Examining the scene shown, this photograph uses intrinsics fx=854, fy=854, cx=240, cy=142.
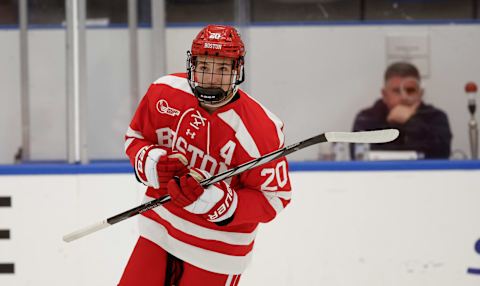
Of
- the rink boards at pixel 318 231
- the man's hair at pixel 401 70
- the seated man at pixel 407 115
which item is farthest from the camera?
the man's hair at pixel 401 70

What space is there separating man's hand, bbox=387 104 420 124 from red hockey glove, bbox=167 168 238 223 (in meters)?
1.44

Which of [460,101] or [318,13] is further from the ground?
[318,13]

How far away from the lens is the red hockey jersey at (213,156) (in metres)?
1.90

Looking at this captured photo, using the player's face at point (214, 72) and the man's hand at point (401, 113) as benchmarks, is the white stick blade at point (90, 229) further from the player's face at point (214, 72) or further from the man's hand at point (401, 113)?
the man's hand at point (401, 113)

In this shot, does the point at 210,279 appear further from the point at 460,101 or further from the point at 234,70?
the point at 460,101

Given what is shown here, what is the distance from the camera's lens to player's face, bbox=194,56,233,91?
5.93 ft

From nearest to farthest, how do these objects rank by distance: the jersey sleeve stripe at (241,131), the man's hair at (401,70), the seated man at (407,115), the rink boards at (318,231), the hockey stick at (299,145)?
the hockey stick at (299,145) → the jersey sleeve stripe at (241,131) → the rink boards at (318,231) → the seated man at (407,115) → the man's hair at (401,70)

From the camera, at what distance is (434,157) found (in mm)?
3004

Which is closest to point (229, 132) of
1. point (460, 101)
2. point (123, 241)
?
point (123, 241)

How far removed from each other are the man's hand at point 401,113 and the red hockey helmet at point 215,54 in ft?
4.68

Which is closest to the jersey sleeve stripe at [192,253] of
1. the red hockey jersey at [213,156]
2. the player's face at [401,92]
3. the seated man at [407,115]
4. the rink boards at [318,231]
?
the red hockey jersey at [213,156]

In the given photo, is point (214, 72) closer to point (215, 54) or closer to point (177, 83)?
point (215, 54)

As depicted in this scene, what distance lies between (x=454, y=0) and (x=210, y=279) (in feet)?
5.65

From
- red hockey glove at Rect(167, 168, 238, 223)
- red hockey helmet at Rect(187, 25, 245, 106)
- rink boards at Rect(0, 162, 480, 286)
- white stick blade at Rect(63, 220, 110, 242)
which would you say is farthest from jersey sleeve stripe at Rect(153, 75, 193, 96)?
rink boards at Rect(0, 162, 480, 286)
